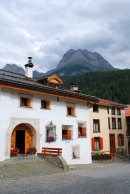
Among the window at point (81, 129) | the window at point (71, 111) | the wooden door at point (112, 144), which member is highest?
the window at point (71, 111)

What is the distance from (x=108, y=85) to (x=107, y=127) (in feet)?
269

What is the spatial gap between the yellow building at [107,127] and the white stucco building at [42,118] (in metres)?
10.3

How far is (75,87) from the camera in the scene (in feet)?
121

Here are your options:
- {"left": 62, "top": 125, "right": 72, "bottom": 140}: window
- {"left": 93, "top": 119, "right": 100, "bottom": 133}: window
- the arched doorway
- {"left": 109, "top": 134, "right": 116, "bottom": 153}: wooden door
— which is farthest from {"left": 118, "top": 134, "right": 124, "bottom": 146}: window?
the arched doorway

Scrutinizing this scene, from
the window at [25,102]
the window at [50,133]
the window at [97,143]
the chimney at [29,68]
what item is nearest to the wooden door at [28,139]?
the window at [50,133]

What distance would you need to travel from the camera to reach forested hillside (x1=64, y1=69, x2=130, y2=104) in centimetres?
10750

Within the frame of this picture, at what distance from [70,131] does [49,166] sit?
7.92 m

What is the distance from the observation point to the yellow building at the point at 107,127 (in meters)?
38.8

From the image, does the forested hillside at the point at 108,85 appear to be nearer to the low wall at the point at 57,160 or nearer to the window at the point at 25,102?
the window at the point at 25,102

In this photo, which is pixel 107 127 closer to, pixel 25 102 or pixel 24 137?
pixel 24 137

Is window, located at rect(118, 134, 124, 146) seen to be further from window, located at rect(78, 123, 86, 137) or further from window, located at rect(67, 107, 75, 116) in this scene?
window, located at rect(67, 107, 75, 116)

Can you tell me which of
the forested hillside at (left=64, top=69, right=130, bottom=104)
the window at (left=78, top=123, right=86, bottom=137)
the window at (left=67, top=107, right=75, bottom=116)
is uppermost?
the forested hillside at (left=64, top=69, right=130, bottom=104)

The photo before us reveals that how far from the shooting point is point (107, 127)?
41.0 meters

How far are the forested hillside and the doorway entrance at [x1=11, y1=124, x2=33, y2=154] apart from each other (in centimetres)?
8274
